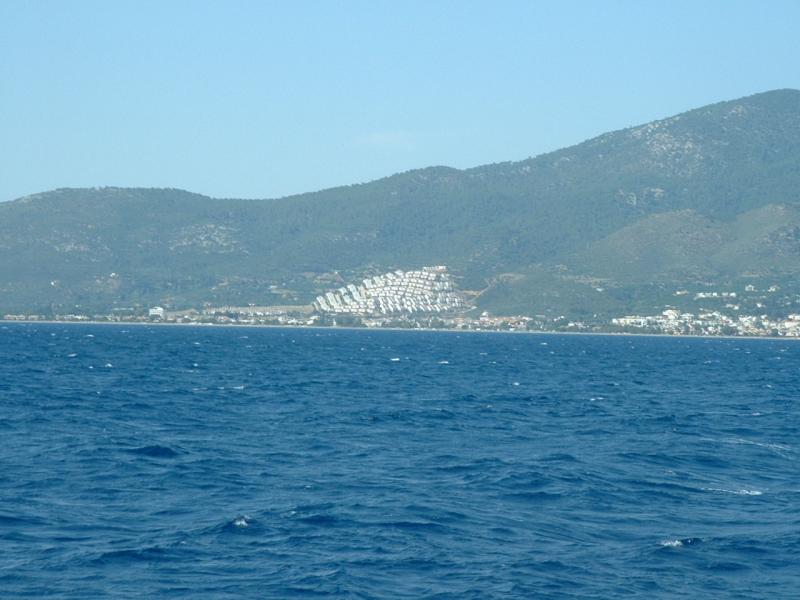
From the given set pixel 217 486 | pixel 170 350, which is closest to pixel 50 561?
pixel 217 486

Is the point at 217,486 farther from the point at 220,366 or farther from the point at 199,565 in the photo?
the point at 220,366

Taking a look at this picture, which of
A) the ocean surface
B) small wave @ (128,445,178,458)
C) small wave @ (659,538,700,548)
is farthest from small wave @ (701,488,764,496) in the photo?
small wave @ (128,445,178,458)

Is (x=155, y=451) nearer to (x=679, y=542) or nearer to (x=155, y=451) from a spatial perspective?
(x=155, y=451)

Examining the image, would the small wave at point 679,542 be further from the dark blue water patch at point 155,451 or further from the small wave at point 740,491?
the dark blue water patch at point 155,451

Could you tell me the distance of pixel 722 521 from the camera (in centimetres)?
2991

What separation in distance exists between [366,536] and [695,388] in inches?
2162

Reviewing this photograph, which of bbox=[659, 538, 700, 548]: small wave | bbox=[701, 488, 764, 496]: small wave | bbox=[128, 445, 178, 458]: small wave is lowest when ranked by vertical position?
bbox=[701, 488, 764, 496]: small wave

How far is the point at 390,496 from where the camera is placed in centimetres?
3150

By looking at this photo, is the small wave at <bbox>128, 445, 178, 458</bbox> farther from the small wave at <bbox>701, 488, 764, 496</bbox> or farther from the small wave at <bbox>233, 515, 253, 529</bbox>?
the small wave at <bbox>701, 488, 764, 496</bbox>

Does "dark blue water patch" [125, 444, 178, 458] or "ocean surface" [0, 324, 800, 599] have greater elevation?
"dark blue water patch" [125, 444, 178, 458]

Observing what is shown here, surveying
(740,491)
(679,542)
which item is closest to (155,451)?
(740,491)

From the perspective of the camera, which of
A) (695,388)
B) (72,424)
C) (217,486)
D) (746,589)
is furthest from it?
(695,388)

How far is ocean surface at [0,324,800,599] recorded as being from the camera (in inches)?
938

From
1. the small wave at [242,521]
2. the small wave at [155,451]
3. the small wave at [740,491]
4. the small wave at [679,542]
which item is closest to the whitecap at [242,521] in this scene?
the small wave at [242,521]
